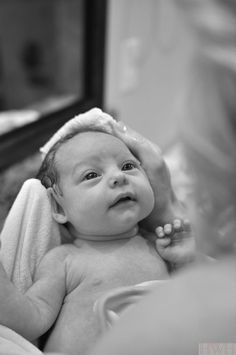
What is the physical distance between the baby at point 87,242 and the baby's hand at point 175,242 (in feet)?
0.04

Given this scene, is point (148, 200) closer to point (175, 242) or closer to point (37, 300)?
point (175, 242)

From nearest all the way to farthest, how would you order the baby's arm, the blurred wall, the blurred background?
1. the baby's arm
2. the blurred background
3. the blurred wall

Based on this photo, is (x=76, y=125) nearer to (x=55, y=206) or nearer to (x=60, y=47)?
(x=55, y=206)

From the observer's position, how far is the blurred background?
73.2 inches

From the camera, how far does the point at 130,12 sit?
2098 mm

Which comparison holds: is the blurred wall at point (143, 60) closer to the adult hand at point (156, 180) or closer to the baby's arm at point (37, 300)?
the adult hand at point (156, 180)

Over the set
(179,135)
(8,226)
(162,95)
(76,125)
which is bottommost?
(162,95)

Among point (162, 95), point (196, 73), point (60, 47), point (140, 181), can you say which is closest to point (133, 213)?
point (140, 181)

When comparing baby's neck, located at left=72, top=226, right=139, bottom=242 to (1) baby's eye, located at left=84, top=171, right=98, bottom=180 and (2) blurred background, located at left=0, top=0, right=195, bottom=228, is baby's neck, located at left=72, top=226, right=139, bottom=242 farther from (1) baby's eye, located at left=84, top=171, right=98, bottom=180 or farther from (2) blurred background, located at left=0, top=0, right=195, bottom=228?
(2) blurred background, located at left=0, top=0, right=195, bottom=228

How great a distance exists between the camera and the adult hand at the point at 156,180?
0.75 metres

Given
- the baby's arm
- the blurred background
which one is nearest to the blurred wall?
the blurred background

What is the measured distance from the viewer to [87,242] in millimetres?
719

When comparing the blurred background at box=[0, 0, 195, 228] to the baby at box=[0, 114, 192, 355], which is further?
the blurred background at box=[0, 0, 195, 228]

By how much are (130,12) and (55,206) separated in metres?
1.52
